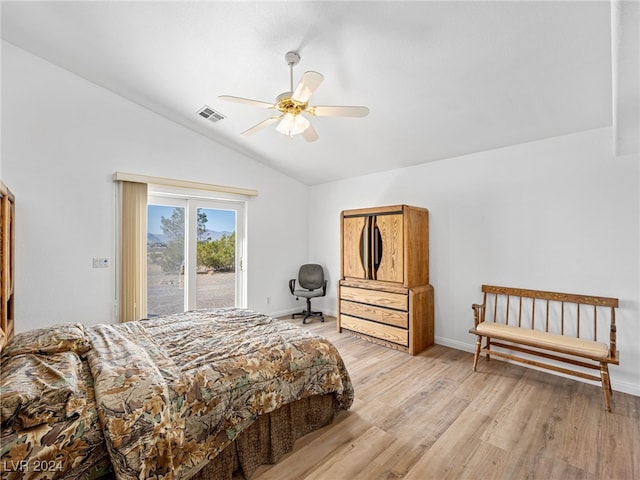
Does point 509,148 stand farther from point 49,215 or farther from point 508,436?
point 49,215

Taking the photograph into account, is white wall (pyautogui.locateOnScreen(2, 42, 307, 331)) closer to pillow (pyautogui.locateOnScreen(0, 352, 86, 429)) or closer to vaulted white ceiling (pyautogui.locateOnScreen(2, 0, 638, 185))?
vaulted white ceiling (pyautogui.locateOnScreen(2, 0, 638, 185))

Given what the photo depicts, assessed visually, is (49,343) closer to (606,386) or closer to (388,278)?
(388,278)

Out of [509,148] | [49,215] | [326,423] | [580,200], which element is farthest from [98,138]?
[580,200]

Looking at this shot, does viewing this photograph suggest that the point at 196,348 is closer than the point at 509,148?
Yes

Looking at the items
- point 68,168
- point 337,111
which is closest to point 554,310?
point 337,111

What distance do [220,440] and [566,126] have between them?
12.6 feet

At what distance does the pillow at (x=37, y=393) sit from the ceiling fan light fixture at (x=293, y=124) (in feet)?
6.96

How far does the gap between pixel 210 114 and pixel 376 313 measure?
10.8ft

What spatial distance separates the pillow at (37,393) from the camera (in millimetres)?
1146

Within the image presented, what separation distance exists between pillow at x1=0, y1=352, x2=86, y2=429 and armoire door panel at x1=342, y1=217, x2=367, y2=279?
10.2 ft

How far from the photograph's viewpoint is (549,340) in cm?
256

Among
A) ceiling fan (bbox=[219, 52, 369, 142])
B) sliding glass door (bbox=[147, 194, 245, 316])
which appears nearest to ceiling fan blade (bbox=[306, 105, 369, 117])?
ceiling fan (bbox=[219, 52, 369, 142])

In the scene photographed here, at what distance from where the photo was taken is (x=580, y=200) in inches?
109

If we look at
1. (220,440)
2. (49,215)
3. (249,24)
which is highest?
(249,24)
